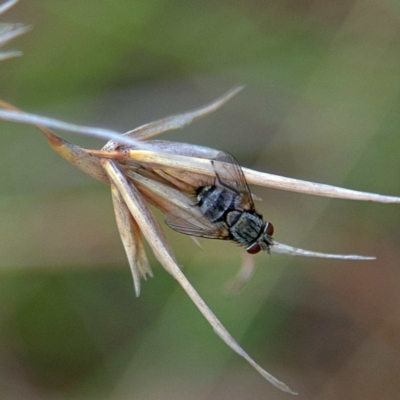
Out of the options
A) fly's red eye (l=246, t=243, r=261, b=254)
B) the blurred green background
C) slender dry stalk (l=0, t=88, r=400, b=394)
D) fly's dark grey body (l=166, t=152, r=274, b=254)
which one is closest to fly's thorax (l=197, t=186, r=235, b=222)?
fly's dark grey body (l=166, t=152, r=274, b=254)

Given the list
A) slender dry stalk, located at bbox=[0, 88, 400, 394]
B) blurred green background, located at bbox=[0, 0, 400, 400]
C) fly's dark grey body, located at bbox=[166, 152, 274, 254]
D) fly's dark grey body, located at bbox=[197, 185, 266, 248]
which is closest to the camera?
slender dry stalk, located at bbox=[0, 88, 400, 394]

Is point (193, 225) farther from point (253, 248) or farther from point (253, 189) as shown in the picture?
point (253, 189)

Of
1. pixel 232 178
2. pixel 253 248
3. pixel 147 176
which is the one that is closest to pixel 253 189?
pixel 253 248

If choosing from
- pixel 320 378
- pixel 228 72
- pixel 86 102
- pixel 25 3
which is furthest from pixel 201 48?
pixel 320 378

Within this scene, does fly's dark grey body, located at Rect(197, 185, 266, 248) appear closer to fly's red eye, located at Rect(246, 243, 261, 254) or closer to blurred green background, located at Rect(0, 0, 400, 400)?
fly's red eye, located at Rect(246, 243, 261, 254)

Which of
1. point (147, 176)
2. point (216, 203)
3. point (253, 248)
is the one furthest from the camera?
point (216, 203)

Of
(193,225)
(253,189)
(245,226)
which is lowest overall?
(253,189)

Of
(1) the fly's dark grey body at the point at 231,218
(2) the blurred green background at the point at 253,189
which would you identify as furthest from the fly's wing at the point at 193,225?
(2) the blurred green background at the point at 253,189
